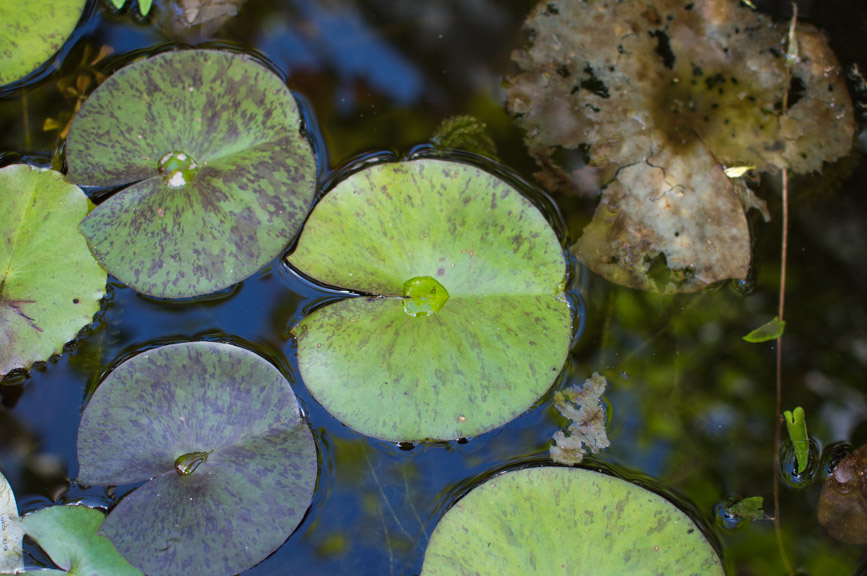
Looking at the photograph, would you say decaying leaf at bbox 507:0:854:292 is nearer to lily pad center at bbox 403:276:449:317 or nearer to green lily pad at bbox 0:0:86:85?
lily pad center at bbox 403:276:449:317

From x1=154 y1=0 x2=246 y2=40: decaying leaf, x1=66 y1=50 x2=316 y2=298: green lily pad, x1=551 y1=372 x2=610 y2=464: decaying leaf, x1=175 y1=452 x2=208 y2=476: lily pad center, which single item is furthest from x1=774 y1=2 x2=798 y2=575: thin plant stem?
x1=154 y1=0 x2=246 y2=40: decaying leaf

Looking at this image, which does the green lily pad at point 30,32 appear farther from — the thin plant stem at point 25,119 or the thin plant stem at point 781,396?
the thin plant stem at point 781,396

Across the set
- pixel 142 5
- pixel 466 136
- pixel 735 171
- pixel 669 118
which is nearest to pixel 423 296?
pixel 466 136

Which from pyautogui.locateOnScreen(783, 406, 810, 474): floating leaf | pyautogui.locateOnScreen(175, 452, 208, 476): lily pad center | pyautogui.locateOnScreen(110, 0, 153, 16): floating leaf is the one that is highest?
pyautogui.locateOnScreen(110, 0, 153, 16): floating leaf

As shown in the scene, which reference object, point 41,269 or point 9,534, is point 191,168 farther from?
point 9,534

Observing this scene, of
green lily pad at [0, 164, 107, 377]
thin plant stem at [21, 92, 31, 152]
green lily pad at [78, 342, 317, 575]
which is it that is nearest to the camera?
green lily pad at [78, 342, 317, 575]

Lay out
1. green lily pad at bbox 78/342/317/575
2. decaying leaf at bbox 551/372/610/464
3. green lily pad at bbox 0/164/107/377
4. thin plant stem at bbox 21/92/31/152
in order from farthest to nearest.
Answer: thin plant stem at bbox 21/92/31/152 < decaying leaf at bbox 551/372/610/464 < green lily pad at bbox 0/164/107/377 < green lily pad at bbox 78/342/317/575

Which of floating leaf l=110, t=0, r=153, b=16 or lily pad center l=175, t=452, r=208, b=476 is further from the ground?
floating leaf l=110, t=0, r=153, b=16

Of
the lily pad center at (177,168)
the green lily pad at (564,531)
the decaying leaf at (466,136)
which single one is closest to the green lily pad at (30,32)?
the lily pad center at (177,168)
